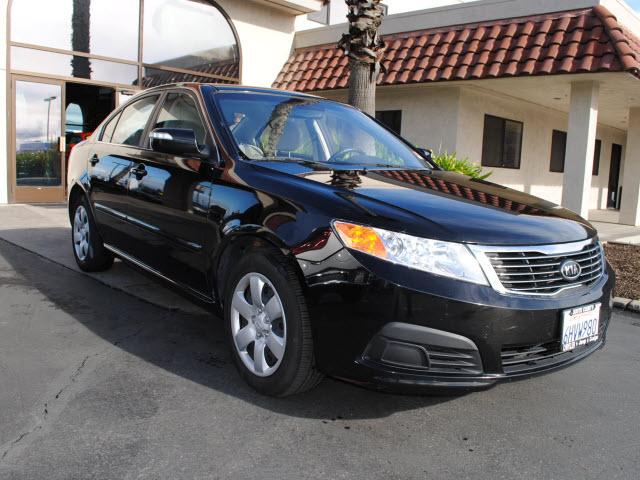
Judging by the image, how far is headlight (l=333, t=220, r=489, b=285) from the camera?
2561mm

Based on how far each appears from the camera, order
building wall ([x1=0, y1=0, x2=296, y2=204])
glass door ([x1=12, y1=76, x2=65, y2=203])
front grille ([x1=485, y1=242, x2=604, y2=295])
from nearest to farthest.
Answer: front grille ([x1=485, y1=242, x2=604, y2=295]) → glass door ([x1=12, y1=76, x2=65, y2=203]) → building wall ([x1=0, y1=0, x2=296, y2=204])

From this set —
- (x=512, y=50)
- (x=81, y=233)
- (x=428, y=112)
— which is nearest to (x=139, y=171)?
(x=81, y=233)

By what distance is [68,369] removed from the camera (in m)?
3.46

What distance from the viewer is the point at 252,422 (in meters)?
2.88

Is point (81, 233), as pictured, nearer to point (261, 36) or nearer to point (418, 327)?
point (418, 327)

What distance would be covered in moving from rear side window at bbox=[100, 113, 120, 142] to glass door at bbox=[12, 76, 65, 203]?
7.10 metres

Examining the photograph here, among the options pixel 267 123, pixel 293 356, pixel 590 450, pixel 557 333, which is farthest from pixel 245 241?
pixel 590 450

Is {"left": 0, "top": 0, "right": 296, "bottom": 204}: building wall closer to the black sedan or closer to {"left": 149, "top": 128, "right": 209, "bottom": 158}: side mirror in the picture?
the black sedan

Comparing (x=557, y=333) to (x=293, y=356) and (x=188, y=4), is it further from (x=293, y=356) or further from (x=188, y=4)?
(x=188, y=4)

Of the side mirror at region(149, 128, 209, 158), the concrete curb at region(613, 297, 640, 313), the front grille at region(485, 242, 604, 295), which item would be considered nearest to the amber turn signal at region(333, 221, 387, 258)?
the front grille at region(485, 242, 604, 295)

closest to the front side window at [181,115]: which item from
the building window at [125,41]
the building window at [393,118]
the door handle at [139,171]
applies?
the door handle at [139,171]

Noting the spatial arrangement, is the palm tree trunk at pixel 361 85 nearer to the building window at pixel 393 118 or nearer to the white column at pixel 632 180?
the building window at pixel 393 118

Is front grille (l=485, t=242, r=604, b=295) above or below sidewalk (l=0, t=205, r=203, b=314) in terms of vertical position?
above

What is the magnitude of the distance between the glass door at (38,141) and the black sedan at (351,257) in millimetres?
8642
